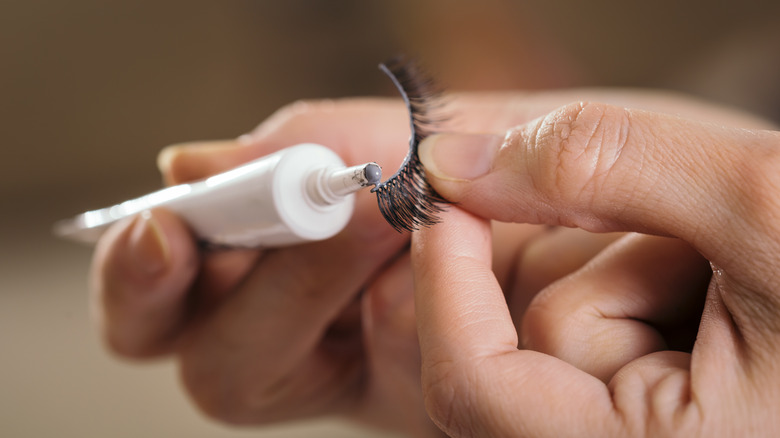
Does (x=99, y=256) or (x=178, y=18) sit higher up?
(x=178, y=18)

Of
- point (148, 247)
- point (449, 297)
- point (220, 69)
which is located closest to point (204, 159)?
point (148, 247)

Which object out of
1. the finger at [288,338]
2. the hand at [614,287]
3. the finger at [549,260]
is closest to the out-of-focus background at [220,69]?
the finger at [288,338]

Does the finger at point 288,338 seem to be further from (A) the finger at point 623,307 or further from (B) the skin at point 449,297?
(A) the finger at point 623,307

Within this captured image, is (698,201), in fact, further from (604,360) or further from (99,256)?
(99,256)

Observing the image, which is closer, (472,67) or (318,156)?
(318,156)

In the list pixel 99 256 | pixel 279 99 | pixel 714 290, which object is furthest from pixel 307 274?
pixel 279 99

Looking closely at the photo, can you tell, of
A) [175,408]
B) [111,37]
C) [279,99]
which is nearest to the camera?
[175,408]

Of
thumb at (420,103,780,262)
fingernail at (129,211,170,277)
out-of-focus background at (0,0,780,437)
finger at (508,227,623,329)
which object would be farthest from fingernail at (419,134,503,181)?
out-of-focus background at (0,0,780,437)
